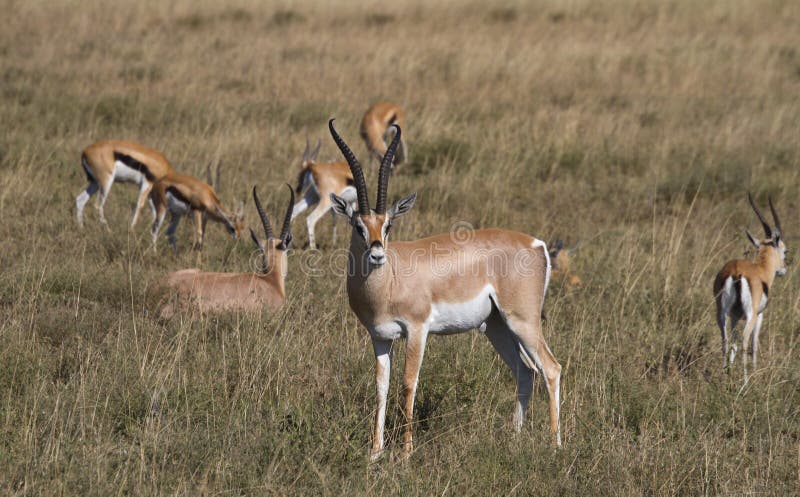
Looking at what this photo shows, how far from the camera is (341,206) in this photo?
4719 millimetres

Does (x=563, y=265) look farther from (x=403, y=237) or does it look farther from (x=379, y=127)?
(x=379, y=127)

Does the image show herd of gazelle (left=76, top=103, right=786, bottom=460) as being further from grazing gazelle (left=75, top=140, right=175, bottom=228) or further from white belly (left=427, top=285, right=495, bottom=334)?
grazing gazelle (left=75, top=140, right=175, bottom=228)

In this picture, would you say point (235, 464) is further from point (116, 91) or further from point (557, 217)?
point (116, 91)

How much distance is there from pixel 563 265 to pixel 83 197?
13.8ft

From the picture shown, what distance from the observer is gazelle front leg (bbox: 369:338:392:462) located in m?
4.39

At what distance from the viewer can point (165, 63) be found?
13.9 metres

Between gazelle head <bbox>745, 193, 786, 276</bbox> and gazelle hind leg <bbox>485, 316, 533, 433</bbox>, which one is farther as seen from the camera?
gazelle head <bbox>745, 193, 786, 276</bbox>

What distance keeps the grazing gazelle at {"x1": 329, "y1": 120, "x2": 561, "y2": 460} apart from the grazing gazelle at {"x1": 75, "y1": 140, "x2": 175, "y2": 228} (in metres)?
4.49

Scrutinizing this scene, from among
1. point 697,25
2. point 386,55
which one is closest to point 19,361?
point 386,55

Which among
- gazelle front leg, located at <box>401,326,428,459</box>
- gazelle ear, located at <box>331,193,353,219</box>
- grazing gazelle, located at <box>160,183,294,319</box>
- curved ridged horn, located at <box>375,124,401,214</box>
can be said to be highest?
curved ridged horn, located at <box>375,124,401,214</box>

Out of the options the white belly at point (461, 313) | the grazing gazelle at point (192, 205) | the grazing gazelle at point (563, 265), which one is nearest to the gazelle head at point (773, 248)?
the grazing gazelle at point (563, 265)

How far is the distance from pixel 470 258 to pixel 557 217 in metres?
4.28

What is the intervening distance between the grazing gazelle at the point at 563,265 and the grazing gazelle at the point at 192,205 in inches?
103

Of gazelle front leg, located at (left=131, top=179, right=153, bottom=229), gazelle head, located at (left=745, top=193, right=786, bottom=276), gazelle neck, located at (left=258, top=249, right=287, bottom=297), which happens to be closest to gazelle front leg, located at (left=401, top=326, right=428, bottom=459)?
gazelle neck, located at (left=258, top=249, right=287, bottom=297)
